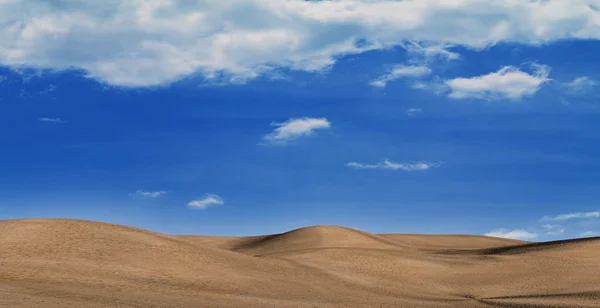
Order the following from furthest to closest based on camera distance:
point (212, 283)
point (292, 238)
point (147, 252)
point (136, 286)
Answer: point (292, 238) < point (147, 252) < point (212, 283) < point (136, 286)

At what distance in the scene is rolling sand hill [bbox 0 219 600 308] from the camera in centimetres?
3494

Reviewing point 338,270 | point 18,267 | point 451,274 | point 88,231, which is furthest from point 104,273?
Result: point 451,274

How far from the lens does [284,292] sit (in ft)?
135

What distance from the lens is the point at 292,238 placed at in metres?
85.6

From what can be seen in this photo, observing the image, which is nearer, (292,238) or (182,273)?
(182,273)

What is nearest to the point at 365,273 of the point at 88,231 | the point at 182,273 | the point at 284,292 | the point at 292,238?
the point at 284,292

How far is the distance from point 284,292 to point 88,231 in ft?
49.0

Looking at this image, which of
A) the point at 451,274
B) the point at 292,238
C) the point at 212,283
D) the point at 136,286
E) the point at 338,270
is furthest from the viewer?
the point at 292,238

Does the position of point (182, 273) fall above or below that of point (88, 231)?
below

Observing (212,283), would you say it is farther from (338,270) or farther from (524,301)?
(524,301)

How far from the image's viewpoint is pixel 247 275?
147ft

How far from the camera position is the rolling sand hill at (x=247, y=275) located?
34938 millimetres

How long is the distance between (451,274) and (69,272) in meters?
32.8

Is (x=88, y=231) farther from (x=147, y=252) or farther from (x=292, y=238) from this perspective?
(x=292, y=238)
